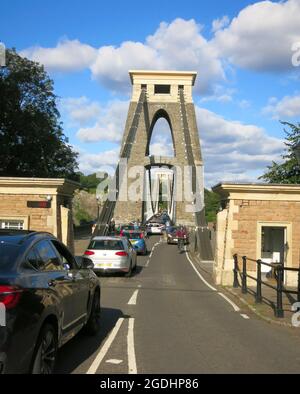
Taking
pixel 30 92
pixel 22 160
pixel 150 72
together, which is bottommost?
pixel 22 160

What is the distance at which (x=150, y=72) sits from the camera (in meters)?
89.5

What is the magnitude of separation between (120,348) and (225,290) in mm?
9402

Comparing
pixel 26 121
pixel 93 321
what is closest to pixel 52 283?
pixel 93 321

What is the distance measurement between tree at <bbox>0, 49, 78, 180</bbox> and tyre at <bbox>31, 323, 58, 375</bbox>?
126 feet

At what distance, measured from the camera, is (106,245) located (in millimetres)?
19188

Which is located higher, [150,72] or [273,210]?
[150,72]

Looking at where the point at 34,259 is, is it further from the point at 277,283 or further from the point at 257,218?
the point at 257,218

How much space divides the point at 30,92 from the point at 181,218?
36.9m

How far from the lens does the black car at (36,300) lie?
4.23m
